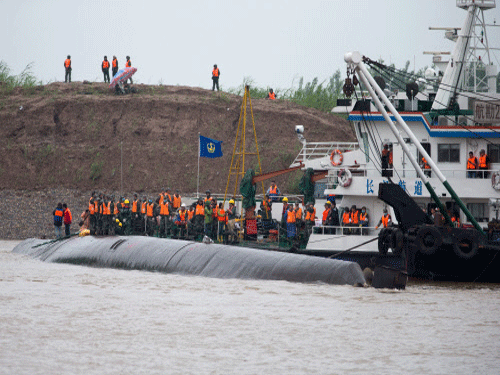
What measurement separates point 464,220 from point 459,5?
319 inches

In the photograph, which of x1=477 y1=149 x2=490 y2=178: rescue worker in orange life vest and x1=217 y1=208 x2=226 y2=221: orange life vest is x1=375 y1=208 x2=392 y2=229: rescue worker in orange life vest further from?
x1=217 y1=208 x2=226 y2=221: orange life vest

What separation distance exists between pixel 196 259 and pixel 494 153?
442 inches

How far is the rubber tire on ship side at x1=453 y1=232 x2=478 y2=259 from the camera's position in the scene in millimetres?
25562

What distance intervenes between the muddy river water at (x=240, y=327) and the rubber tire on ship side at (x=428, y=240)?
3.60 feet

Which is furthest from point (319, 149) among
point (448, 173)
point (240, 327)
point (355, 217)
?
point (240, 327)

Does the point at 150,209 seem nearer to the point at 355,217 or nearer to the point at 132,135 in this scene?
the point at 355,217

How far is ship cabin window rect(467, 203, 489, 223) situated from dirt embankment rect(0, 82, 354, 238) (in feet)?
89.8

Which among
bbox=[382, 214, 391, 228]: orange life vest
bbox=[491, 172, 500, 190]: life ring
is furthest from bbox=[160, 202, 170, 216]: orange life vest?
bbox=[491, 172, 500, 190]: life ring

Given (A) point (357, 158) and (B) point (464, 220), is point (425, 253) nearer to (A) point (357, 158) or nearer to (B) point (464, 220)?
(B) point (464, 220)

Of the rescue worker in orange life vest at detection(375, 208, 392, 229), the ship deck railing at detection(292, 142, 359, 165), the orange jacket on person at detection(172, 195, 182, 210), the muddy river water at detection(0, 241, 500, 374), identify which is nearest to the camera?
the muddy river water at detection(0, 241, 500, 374)

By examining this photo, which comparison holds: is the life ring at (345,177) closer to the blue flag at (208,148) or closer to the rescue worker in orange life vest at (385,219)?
the rescue worker in orange life vest at (385,219)

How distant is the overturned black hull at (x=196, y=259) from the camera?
2347cm

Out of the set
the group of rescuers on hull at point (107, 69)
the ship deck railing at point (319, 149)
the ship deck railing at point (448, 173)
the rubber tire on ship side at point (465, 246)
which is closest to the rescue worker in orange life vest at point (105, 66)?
the group of rescuers on hull at point (107, 69)

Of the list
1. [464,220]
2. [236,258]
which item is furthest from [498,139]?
[236,258]
